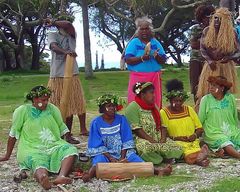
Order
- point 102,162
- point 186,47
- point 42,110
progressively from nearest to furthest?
point 102,162
point 42,110
point 186,47

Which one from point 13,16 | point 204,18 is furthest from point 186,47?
point 204,18

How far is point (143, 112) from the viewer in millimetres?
6539

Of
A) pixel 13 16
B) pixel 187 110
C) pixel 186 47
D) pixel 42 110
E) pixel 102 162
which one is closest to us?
pixel 102 162

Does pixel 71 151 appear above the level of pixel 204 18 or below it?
below

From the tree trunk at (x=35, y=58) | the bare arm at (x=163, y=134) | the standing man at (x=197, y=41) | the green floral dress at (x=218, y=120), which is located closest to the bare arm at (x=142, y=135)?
the bare arm at (x=163, y=134)

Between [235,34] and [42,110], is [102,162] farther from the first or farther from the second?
[235,34]

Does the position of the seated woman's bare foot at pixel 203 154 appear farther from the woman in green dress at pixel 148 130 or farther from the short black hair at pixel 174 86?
the short black hair at pixel 174 86

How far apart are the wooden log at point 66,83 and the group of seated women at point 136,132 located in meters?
1.23

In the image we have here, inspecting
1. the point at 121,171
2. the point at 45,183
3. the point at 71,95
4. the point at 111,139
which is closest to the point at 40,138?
the point at 111,139

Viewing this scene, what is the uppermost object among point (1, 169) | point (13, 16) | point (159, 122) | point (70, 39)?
point (13, 16)

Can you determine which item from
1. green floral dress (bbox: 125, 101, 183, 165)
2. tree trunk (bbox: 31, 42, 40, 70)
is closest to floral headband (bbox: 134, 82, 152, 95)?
green floral dress (bbox: 125, 101, 183, 165)

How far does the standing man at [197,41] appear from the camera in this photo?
7758 mm

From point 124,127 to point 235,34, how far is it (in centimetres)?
249

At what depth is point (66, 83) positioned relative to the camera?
7.61 meters
